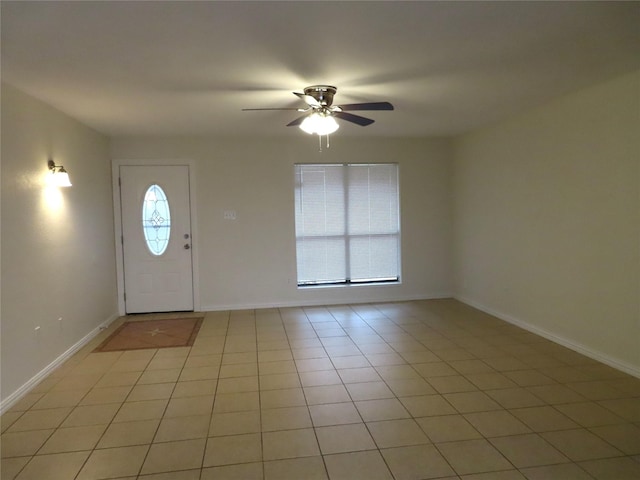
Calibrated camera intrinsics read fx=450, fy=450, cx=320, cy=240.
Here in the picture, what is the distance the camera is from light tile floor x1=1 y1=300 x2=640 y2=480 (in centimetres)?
237

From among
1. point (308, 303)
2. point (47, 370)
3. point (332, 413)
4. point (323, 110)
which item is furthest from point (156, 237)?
point (332, 413)

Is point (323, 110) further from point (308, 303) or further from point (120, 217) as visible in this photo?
point (120, 217)

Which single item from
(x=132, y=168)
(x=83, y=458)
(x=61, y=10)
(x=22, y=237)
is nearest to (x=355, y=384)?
(x=83, y=458)

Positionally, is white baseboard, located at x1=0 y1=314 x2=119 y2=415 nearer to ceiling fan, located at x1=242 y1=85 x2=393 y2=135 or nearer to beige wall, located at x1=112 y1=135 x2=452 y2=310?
beige wall, located at x1=112 y1=135 x2=452 y2=310

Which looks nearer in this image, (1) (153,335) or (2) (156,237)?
(1) (153,335)

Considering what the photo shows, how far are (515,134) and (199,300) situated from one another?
14.1 feet

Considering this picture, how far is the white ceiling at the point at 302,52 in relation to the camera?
222 cm

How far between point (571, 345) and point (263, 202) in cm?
385

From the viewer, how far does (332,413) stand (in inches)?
116

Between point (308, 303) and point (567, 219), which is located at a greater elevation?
point (567, 219)

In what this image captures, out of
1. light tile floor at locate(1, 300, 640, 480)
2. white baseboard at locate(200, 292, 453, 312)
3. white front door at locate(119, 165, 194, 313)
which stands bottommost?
light tile floor at locate(1, 300, 640, 480)

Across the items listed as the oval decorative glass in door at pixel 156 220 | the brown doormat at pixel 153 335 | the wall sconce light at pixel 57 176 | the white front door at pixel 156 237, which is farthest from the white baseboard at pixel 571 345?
the wall sconce light at pixel 57 176

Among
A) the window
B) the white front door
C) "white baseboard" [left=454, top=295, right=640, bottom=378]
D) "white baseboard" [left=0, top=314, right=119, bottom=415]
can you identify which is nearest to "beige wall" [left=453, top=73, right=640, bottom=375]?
"white baseboard" [left=454, top=295, right=640, bottom=378]

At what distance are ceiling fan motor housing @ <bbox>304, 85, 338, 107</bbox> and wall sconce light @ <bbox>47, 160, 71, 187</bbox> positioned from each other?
2.26 metres
